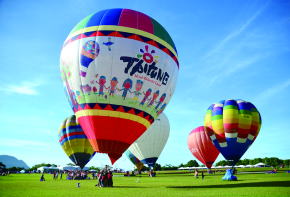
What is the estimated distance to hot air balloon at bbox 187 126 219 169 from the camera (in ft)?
131

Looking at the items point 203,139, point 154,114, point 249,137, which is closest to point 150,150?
point 203,139

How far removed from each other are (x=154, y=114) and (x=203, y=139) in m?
24.2

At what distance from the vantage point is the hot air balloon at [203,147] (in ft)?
131

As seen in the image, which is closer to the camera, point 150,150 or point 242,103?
point 242,103

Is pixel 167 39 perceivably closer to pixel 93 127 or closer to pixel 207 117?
pixel 93 127

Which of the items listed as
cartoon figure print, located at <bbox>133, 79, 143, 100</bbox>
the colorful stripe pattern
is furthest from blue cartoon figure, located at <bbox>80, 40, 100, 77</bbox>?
cartoon figure print, located at <bbox>133, 79, 143, 100</bbox>

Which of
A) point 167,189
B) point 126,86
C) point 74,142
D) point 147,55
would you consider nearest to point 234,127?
point 167,189

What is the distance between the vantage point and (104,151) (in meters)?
16.7

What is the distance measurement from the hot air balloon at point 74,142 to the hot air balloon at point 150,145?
6.90m

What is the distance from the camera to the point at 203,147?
40281mm

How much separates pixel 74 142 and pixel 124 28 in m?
24.0

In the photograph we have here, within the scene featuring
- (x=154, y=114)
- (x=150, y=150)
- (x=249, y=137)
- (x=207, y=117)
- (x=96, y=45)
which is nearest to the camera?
(x=96, y=45)

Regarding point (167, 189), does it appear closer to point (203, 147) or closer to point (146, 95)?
point (146, 95)

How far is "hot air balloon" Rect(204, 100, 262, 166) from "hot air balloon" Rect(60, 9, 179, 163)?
15.6 metres
